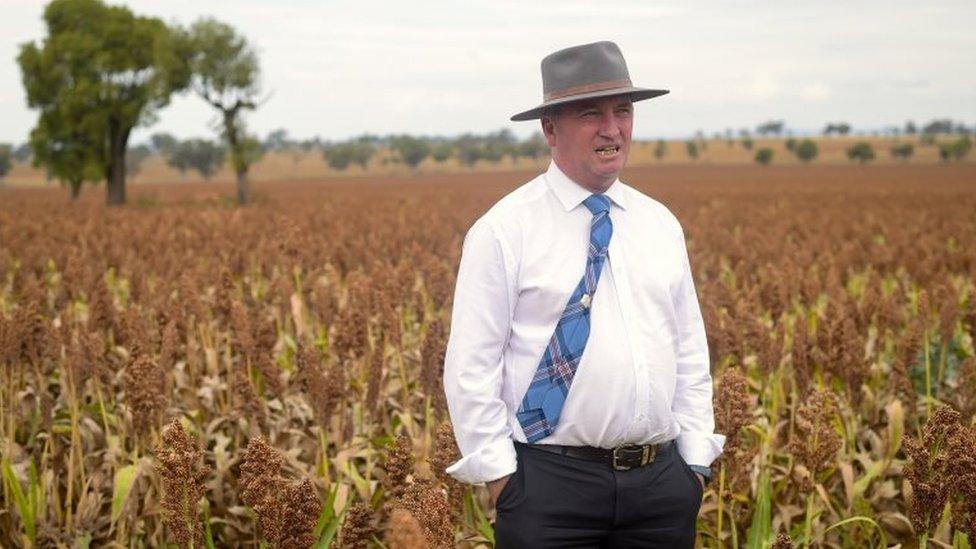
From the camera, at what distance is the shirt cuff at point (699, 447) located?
2.83 meters

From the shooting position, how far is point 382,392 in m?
5.77

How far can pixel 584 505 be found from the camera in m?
2.53

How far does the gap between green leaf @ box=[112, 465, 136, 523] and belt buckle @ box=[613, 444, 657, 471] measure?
2600 mm

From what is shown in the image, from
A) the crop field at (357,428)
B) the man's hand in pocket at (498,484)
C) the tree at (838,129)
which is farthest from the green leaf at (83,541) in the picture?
the tree at (838,129)

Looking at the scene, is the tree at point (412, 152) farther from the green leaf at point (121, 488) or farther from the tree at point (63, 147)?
the green leaf at point (121, 488)

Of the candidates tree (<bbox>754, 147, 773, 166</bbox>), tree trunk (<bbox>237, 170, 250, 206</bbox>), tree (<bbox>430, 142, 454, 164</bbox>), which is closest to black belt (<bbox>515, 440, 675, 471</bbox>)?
tree trunk (<bbox>237, 170, 250, 206</bbox>)

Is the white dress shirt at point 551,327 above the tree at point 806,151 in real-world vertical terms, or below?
below

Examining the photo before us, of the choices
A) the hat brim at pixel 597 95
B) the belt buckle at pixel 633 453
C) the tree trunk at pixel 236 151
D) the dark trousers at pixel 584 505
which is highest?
the tree trunk at pixel 236 151

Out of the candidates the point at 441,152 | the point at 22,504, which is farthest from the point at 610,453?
the point at 441,152

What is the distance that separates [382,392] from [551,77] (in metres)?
3.46

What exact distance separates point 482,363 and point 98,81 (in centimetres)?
4128

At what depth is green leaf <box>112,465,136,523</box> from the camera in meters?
4.16

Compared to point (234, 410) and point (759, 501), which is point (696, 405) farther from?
point (234, 410)

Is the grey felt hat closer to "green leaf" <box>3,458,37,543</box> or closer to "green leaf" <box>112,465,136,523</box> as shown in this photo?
"green leaf" <box>112,465,136,523</box>
